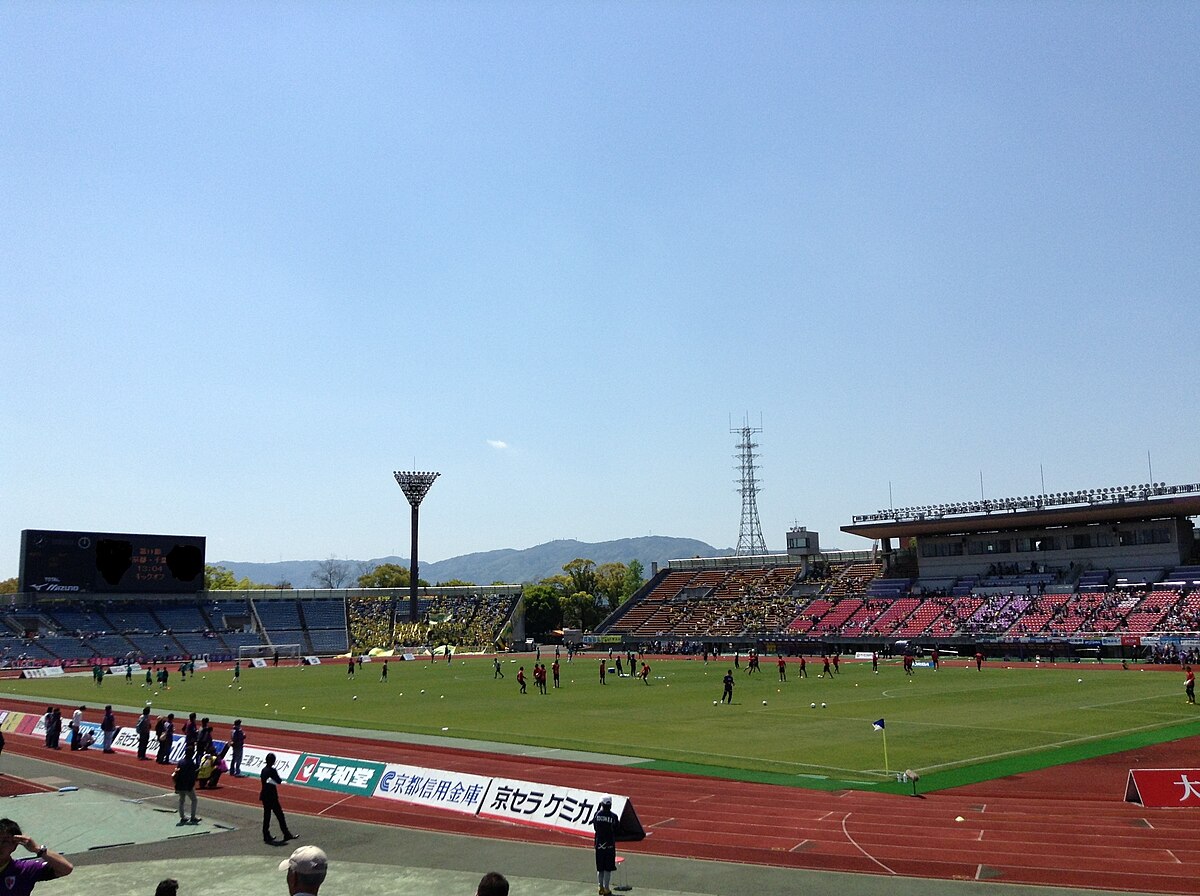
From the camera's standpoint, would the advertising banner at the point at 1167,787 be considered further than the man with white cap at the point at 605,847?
Yes

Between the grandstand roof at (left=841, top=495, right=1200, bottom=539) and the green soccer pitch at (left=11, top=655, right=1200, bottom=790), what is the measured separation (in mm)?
21771

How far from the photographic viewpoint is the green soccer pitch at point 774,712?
26.3 metres

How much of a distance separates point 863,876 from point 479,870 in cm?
633

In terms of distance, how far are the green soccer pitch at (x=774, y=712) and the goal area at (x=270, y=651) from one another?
25077 mm

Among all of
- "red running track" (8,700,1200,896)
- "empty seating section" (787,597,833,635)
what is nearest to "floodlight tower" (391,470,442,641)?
"empty seating section" (787,597,833,635)

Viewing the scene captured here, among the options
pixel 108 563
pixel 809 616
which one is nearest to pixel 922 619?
pixel 809 616

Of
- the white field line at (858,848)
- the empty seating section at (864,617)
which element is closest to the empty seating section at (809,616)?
the empty seating section at (864,617)

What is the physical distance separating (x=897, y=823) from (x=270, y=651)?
85.4m

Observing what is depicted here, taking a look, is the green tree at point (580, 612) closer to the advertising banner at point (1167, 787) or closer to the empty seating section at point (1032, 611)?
the empty seating section at point (1032, 611)

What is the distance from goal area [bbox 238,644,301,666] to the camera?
8969cm

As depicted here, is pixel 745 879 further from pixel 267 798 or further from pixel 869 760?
pixel 869 760

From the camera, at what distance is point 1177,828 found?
17234 millimetres

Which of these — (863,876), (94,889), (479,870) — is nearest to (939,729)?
(863,876)

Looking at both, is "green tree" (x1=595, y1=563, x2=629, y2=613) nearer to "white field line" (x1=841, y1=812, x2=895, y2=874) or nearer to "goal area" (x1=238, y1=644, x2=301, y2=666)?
"goal area" (x1=238, y1=644, x2=301, y2=666)
